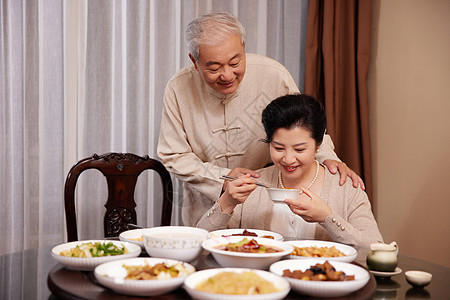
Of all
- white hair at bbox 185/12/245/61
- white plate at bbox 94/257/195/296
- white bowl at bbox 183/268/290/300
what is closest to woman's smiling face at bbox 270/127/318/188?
white hair at bbox 185/12/245/61

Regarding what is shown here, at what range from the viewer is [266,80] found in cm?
256

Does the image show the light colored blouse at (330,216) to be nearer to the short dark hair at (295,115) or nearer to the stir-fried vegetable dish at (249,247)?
the short dark hair at (295,115)

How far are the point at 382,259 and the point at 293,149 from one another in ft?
2.40

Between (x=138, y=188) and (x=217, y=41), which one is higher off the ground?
(x=217, y=41)

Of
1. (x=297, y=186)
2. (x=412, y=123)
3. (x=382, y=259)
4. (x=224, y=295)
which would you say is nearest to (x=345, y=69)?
(x=412, y=123)

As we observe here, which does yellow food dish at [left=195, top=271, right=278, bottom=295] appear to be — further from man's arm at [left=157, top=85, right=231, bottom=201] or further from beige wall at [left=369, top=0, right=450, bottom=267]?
beige wall at [left=369, top=0, right=450, bottom=267]

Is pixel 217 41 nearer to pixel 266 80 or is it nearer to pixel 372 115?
pixel 266 80

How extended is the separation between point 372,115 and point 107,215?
6.12ft

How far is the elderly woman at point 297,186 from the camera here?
2.05 m

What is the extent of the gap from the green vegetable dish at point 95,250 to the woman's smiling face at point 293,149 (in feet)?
2.73

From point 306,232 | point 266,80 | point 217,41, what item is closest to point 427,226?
point 306,232

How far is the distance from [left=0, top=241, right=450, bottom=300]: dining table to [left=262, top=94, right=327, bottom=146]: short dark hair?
24.6 inches

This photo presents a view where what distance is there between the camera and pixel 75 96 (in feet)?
9.53

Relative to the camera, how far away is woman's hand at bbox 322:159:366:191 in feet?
7.29
